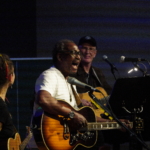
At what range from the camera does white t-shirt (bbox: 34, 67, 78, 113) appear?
147 inches

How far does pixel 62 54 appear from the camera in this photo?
13.2 feet

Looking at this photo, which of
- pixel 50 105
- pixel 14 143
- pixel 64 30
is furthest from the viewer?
pixel 64 30

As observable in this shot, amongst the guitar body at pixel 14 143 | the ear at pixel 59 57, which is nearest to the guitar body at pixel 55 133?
the guitar body at pixel 14 143

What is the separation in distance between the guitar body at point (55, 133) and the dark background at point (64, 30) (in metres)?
1.06

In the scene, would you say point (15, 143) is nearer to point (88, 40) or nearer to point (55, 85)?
point (55, 85)

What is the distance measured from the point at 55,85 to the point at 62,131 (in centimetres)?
44

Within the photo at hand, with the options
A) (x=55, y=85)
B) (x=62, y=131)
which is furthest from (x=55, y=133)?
(x=55, y=85)

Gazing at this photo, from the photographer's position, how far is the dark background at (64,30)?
4.52 meters

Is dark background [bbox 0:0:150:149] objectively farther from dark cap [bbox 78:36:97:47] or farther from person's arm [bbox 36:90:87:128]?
person's arm [bbox 36:90:87:128]

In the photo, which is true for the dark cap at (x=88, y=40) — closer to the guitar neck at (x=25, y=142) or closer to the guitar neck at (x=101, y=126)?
the guitar neck at (x=101, y=126)

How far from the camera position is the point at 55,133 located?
3.69m

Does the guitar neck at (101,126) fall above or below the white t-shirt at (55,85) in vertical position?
below

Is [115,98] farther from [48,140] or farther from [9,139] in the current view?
[9,139]

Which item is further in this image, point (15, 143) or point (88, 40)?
point (88, 40)
